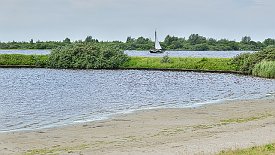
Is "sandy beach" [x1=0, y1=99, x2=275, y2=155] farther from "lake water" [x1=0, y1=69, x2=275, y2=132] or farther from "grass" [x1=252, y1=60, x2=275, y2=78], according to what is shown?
"grass" [x1=252, y1=60, x2=275, y2=78]

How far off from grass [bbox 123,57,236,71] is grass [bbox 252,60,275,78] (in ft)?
31.6

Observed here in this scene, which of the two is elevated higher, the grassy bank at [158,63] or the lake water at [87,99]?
the grassy bank at [158,63]

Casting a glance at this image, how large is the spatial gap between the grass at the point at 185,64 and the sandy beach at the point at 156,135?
178ft

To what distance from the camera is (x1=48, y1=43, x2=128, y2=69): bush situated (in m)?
92.4

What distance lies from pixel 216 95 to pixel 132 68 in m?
47.6

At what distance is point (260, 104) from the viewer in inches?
1406

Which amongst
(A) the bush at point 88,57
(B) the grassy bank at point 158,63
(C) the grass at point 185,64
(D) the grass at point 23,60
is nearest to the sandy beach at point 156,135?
(C) the grass at point 185,64

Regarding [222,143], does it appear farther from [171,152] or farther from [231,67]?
[231,67]

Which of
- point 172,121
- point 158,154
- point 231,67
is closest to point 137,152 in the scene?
point 158,154

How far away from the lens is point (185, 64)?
8862cm

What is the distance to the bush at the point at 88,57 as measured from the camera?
303 feet

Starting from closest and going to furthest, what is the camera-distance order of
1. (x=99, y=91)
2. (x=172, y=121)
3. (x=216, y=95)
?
1. (x=172, y=121)
2. (x=216, y=95)
3. (x=99, y=91)

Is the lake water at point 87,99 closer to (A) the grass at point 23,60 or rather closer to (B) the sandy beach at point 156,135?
(B) the sandy beach at point 156,135

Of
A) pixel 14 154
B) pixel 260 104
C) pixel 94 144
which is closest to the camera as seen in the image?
pixel 14 154
